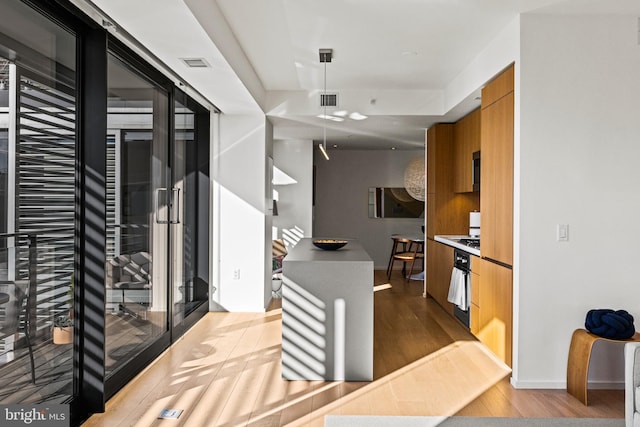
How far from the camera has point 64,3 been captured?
280 centimetres

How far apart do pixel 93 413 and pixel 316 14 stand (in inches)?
118

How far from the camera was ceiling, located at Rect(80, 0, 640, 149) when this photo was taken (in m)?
3.42

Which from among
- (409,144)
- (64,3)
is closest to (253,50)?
(64,3)

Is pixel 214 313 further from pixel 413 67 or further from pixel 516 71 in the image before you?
pixel 516 71

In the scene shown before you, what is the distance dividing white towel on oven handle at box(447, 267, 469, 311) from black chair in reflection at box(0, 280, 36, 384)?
392cm

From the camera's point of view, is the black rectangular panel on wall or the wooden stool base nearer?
the black rectangular panel on wall

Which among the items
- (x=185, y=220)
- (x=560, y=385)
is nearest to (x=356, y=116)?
(x=185, y=220)

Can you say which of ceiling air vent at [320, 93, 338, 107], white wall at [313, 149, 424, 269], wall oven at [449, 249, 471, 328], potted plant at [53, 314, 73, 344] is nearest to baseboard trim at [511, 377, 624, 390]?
wall oven at [449, 249, 471, 328]

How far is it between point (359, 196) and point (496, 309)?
21.1 feet

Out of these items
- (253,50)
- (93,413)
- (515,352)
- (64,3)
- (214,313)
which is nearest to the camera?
(64,3)

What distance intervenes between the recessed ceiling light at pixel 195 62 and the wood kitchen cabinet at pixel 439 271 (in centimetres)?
338

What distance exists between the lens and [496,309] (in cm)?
428

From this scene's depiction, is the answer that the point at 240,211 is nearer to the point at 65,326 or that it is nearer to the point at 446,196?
the point at 446,196

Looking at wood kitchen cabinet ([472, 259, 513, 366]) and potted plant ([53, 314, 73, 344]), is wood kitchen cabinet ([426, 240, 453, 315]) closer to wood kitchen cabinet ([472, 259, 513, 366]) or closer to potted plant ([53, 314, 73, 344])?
wood kitchen cabinet ([472, 259, 513, 366])
